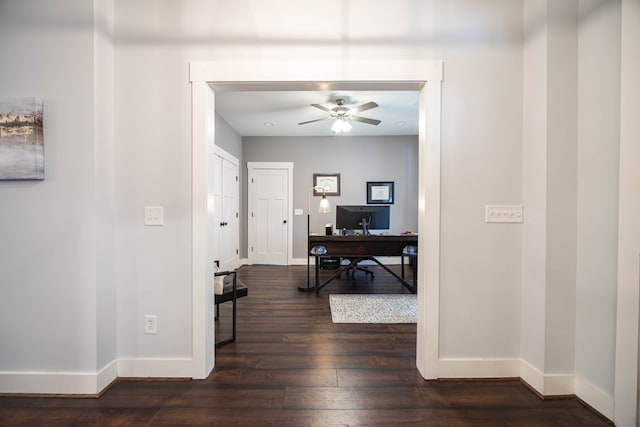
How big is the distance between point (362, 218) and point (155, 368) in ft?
9.95

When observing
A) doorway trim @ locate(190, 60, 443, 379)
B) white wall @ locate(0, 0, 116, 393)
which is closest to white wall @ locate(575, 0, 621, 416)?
doorway trim @ locate(190, 60, 443, 379)

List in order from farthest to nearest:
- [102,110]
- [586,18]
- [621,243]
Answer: [102,110] → [586,18] → [621,243]

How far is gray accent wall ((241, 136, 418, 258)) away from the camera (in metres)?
5.90

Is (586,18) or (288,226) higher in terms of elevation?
Result: (586,18)

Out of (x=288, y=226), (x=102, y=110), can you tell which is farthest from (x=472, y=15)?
(x=288, y=226)

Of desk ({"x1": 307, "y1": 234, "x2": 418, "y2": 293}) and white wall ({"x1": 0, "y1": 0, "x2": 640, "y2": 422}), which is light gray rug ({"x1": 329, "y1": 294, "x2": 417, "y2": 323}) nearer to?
desk ({"x1": 307, "y1": 234, "x2": 418, "y2": 293})

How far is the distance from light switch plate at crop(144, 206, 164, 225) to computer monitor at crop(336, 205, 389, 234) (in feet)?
8.94

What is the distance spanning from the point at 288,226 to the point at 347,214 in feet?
6.52

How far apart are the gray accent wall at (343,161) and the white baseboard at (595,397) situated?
437cm

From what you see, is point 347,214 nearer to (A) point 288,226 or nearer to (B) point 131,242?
(A) point 288,226

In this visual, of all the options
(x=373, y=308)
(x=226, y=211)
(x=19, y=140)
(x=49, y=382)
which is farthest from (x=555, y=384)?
(x=226, y=211)

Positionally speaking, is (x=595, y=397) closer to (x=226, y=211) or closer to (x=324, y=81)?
(x=324, y=81)

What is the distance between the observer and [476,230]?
1.89 m

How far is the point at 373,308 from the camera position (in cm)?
329
